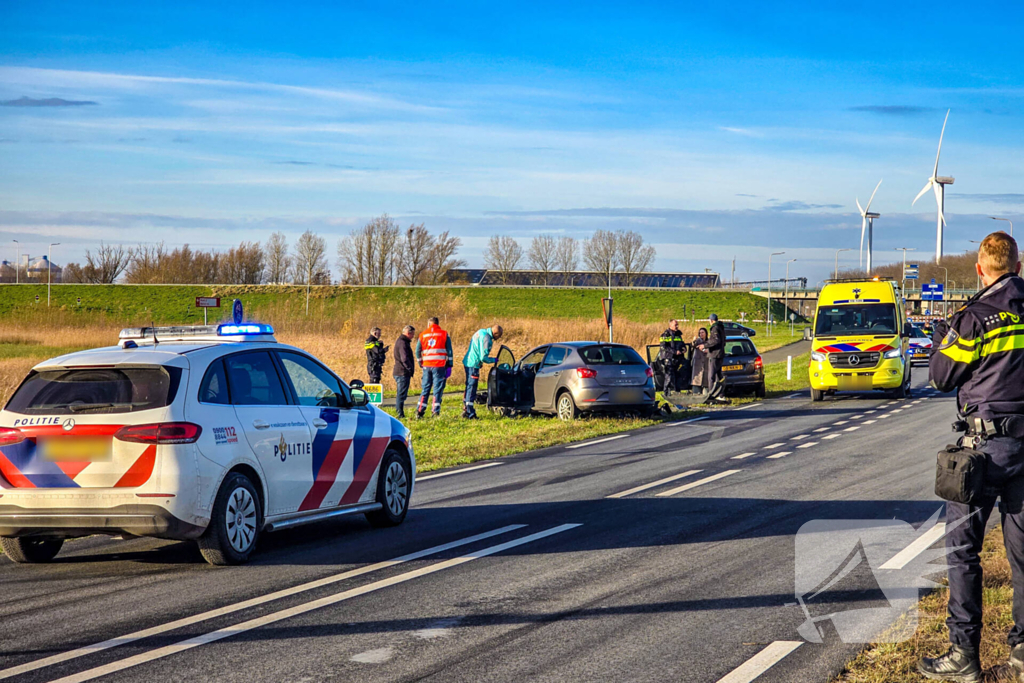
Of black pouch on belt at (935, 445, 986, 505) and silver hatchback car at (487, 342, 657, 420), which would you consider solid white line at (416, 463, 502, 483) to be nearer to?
silver hatchback car at (487, 342, 657, 420)

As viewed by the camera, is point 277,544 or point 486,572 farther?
point 277,544

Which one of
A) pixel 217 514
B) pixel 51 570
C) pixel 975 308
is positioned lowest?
pixel 51 570

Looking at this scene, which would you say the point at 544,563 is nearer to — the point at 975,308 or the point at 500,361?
the point at 975,308

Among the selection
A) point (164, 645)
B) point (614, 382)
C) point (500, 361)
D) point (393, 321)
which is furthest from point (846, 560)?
point (393, 321)

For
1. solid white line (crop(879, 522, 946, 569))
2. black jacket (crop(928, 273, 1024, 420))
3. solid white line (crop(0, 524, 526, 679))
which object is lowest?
solid white line (crop(0, 524, 526, 679))

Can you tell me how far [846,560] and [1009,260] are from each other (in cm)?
334

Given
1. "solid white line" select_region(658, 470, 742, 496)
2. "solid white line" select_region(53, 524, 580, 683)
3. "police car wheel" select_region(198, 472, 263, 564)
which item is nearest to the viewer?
"solid white line" select_region(53, 524, 580, 683)

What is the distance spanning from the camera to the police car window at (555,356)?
1959 cm

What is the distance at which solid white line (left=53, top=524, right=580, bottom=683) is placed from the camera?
4.91m

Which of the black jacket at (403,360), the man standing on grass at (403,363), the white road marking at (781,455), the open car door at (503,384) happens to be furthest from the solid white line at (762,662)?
the black jacket at (403,360)

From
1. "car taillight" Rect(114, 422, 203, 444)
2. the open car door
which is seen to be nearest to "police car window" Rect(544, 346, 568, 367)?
the open car door

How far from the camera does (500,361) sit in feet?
68.2

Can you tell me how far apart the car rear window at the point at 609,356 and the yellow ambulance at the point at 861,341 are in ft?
24.1

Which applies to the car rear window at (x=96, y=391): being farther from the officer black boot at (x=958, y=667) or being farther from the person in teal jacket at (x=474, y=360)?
the person in teal jacket at (x=474, y=360)
